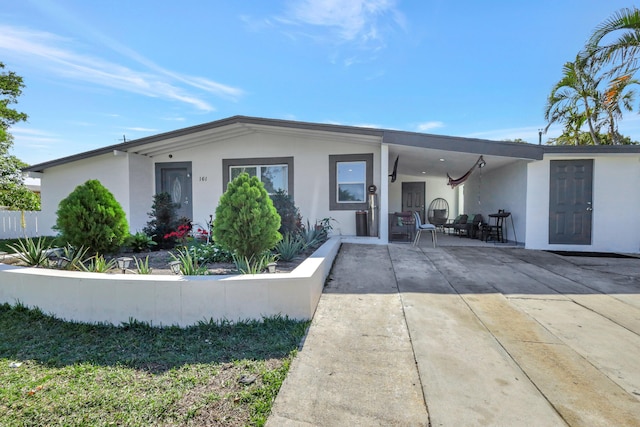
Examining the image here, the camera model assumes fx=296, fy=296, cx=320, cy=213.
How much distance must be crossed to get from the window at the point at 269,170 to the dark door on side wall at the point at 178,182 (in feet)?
4.28

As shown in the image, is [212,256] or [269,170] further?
[269,170]

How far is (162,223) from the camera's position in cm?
646

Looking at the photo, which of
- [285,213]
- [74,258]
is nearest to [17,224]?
[74,258]

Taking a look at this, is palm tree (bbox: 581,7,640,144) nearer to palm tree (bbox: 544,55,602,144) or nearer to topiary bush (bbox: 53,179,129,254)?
palm tree (bbox: 544,55,602,144)

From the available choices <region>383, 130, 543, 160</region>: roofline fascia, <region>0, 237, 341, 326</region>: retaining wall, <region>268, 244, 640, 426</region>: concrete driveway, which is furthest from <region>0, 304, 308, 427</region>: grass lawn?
<region>383, 130, 543, 160</region>: roofline fascia

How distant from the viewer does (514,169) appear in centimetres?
811

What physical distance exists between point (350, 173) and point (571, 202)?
5.40 m

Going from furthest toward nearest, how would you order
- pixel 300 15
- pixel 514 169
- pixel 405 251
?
1. pixel 514 169
2. pixel 300 15
3. pixel 405 251

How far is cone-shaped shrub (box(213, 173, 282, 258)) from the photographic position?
12.2 ft

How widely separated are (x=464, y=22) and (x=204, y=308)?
934cm

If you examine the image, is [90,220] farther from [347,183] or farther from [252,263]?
[347,183]

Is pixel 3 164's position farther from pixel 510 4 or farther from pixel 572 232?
pixel 572 232

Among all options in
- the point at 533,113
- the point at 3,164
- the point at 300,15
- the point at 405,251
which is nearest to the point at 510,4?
the point at 300,15

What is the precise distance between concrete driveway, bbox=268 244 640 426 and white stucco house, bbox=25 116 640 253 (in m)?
3.26
